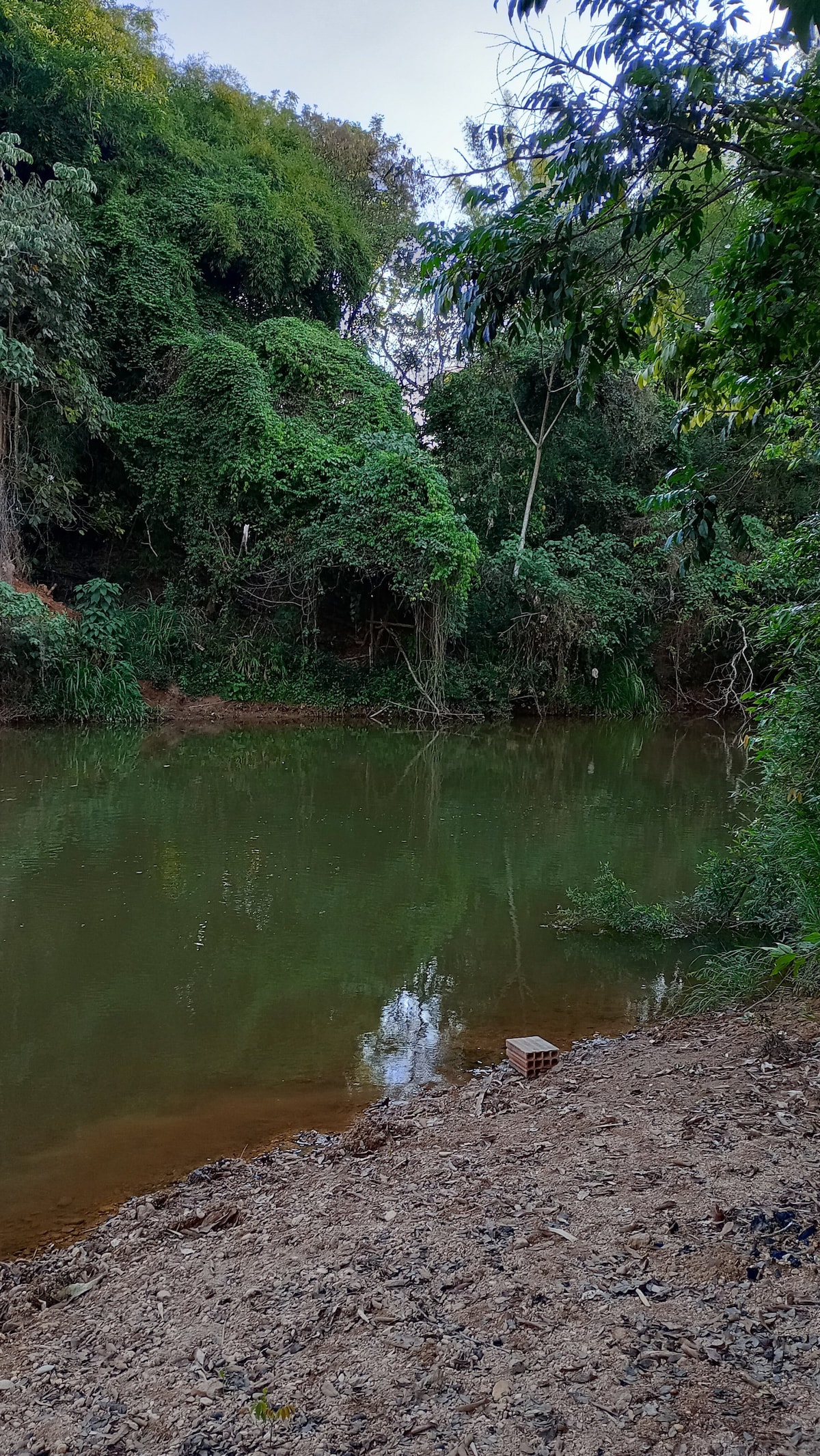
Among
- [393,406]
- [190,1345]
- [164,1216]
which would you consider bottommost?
[164,1216]

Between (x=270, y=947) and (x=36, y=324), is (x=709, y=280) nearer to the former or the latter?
(x=270, y=947)

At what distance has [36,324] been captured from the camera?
14.7 metres

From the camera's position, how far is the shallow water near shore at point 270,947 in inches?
160

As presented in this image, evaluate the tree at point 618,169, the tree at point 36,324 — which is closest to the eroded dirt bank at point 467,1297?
the tree at point 618,169

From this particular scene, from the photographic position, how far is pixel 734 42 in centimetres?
269

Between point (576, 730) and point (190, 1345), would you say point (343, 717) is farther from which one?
point (190, 1345)

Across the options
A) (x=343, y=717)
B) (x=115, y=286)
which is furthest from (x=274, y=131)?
(x=343, y=717)

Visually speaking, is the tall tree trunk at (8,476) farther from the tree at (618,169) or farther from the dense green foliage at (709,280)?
the tree at (618,169)

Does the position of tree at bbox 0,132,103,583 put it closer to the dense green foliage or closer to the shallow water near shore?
the shallow water near shore

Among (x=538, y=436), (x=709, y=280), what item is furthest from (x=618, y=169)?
(x=538, y=436)

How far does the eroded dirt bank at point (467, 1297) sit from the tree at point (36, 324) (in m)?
13.9

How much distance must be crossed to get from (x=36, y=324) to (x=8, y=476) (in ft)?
7.89

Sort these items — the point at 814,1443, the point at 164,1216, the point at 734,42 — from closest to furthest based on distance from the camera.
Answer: the point at 814,1443
the point at 734,42
the point at 164,1216

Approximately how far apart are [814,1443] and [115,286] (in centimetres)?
1908
